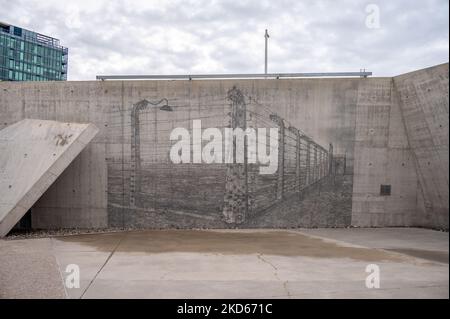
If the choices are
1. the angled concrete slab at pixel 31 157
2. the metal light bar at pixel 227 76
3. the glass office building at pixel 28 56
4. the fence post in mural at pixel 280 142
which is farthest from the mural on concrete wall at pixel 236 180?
the glass office building at pixel 28 56

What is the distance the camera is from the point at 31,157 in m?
11.8

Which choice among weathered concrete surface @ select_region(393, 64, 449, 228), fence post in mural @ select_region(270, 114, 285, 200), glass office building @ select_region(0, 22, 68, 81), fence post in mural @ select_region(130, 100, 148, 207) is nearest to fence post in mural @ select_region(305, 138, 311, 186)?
fence post in mural @ select_region(270, 114, 285, 200)

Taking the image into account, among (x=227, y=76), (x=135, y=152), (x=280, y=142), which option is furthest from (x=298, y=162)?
(x=135, y=152)

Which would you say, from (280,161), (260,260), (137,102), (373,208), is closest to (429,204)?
(373,208)

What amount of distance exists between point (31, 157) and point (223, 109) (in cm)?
586

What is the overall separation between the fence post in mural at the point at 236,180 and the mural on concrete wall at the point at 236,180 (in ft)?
0.10

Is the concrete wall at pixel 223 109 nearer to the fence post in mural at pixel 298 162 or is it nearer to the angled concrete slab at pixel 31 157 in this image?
the fence post in mural at pixel 298 162

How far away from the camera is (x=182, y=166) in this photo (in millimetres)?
13453

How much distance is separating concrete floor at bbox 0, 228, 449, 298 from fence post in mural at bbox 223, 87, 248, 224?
5.39 feet

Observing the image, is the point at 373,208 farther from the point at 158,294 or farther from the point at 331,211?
the point at 158,294

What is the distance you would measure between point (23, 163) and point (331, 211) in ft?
30.7

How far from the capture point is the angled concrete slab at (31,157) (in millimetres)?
10844

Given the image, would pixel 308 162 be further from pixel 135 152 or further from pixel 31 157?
pixel 31 157

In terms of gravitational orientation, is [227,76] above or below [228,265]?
above
